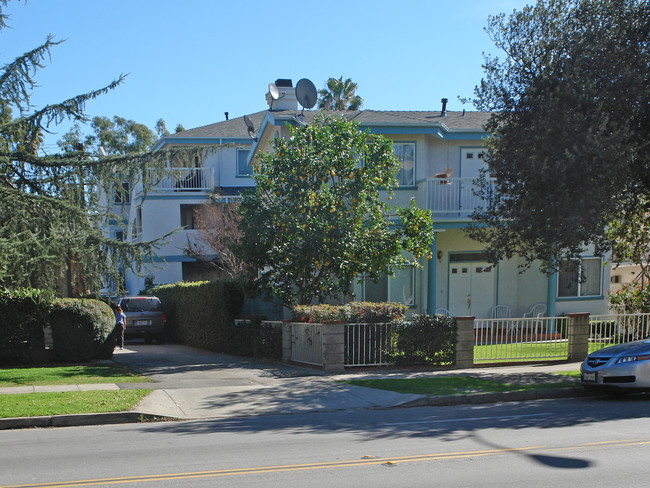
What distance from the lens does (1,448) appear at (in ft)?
27.5

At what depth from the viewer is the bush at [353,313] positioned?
50.5 ft

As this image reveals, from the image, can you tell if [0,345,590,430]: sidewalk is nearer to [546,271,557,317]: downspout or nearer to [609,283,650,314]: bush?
[609,283,650,314]: bush

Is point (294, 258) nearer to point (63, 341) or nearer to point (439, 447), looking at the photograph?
point (63, 341)

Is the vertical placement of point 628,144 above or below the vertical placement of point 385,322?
above

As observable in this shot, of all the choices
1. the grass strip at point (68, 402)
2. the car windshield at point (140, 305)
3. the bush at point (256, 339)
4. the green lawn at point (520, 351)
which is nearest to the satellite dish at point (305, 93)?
the car windshield at point (140, 305)

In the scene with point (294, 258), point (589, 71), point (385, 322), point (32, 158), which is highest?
point (589, 71)

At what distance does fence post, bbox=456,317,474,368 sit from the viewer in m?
15.9

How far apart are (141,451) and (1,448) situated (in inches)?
75.1

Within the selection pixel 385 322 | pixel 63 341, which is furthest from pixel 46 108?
pixel 385 322

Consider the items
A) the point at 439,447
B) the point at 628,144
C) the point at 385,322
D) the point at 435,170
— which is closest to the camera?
the point at 439,447

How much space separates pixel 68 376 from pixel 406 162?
1248 centimetres

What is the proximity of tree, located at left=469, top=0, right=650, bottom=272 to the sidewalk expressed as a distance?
3.37 metres

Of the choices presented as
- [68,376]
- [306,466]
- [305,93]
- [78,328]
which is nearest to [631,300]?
[305,93]

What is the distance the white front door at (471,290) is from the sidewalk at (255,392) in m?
6.47
